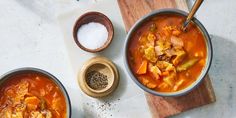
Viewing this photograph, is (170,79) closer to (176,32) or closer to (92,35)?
(176,32)

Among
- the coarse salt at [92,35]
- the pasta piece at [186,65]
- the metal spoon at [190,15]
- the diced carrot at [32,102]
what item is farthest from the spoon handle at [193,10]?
the diced carrot at [32,102]

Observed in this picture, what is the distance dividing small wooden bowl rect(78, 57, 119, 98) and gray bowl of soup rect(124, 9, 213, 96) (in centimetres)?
15

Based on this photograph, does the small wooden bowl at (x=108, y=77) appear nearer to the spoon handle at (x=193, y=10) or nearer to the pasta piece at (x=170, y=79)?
the pasta piece at (x=170, y=79)

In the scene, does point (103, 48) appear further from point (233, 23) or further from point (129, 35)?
point (233, 23)

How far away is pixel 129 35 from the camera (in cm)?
292

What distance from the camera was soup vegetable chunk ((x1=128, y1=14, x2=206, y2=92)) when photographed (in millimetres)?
2900

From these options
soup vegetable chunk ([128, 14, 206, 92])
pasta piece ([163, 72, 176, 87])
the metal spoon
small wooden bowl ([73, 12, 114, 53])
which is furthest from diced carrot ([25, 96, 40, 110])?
the metal spoon

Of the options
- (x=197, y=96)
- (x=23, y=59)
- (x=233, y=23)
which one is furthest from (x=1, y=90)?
(x=233, y=23)

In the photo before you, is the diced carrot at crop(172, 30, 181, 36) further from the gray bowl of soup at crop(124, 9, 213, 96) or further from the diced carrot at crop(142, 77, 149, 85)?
the diced carrot at crop(142, 77, 149, 85)

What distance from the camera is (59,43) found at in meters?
3.13

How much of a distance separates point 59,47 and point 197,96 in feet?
2.22

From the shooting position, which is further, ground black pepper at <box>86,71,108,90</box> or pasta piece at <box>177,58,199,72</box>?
ground black pepper at <box>86,71,108,90</box>

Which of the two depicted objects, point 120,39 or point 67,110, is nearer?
point 67,110

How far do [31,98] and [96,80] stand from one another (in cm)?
33
